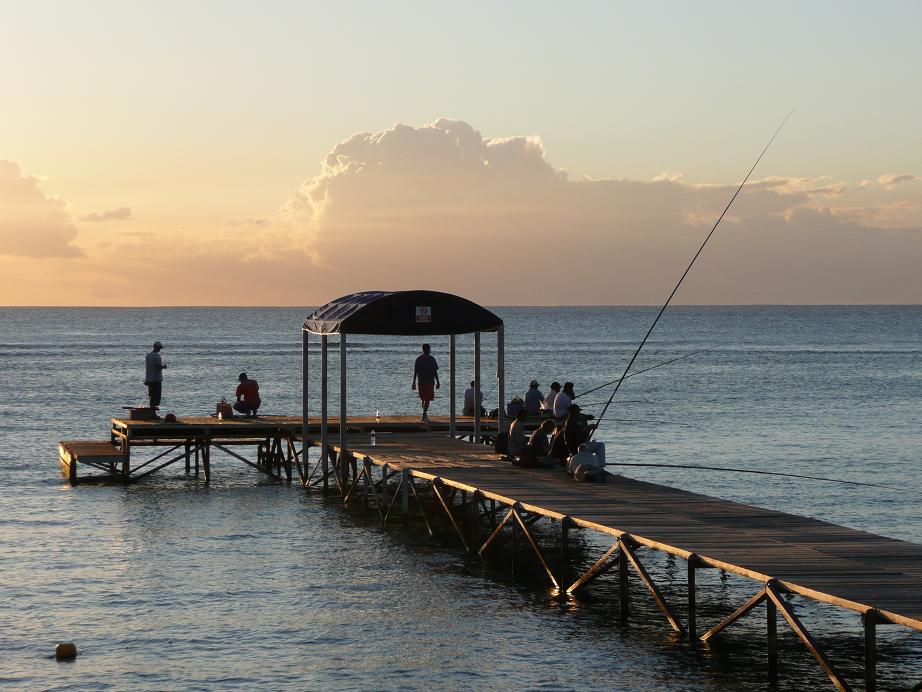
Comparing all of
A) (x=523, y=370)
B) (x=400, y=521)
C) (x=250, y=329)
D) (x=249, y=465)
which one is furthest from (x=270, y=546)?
(x=250, y=329)

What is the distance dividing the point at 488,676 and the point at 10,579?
8.52 metres

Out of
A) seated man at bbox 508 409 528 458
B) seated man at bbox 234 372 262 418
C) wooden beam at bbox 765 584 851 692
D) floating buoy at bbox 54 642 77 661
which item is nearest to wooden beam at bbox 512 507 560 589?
seated man at bbox 508 409 528 458

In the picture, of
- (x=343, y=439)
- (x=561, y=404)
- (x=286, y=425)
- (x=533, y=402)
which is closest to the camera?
(x=343, y=439)

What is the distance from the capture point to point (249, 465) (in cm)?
3344

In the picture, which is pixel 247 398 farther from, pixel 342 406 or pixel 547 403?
pixel 547 403

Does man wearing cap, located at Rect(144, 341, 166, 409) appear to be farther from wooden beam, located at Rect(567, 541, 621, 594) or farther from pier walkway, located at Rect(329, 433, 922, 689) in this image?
wooden beam, located at Rect(567, 541, 621, 594)

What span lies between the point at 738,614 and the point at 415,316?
42.6 feet

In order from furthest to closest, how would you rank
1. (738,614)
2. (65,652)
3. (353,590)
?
(353,590) → (65,652) → (738,614)

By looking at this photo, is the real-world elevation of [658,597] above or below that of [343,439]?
below

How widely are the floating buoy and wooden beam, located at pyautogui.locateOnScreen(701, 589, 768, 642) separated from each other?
7.31 metres

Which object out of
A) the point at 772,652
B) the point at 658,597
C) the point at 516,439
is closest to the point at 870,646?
the point at 772,652

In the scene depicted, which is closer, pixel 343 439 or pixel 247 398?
pixel 343 439

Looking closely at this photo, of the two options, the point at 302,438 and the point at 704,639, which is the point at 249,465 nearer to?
the point at 302,438

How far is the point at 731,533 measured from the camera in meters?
16.5
